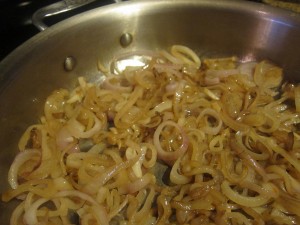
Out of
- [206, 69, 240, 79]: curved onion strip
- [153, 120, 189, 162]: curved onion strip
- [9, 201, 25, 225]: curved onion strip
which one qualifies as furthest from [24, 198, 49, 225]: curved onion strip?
[206, 69, 240, 79]: curved onion strip

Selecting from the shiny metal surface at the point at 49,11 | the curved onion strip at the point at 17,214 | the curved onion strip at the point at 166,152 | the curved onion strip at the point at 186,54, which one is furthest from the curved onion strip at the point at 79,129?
the curved onion strip at the point at 186,54

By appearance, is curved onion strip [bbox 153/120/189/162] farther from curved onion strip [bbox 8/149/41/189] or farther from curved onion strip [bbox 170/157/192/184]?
curved onion strip [bbox 8/149/41/189]

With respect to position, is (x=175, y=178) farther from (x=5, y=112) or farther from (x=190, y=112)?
(x=5, y=112)

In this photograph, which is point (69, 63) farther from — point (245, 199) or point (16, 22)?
point (245, 199)

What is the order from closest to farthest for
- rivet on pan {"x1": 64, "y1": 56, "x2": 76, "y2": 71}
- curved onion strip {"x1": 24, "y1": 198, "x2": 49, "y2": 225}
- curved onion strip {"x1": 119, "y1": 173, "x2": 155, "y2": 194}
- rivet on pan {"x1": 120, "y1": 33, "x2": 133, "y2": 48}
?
curved onion strip {"x1": 24, "y1": 198, "x2": 49, "y2": 225}
curved onion strip {"x1": 119, "y1": 173, "x2": 155, "y2": 194}
rivet on pan {"x1": 64, "y1": 56, "x2": 76, "y2": 71}
rivet on pan {"x1": 120, "y1": 33, "x2": 133, "y2": 48}

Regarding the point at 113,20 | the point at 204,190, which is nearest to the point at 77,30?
the point at 113,20

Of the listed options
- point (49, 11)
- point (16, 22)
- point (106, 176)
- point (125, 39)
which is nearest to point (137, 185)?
point (106, 176)

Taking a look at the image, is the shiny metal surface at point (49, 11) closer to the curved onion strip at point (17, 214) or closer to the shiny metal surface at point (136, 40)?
the shiny metal surface at point (136, 40)
